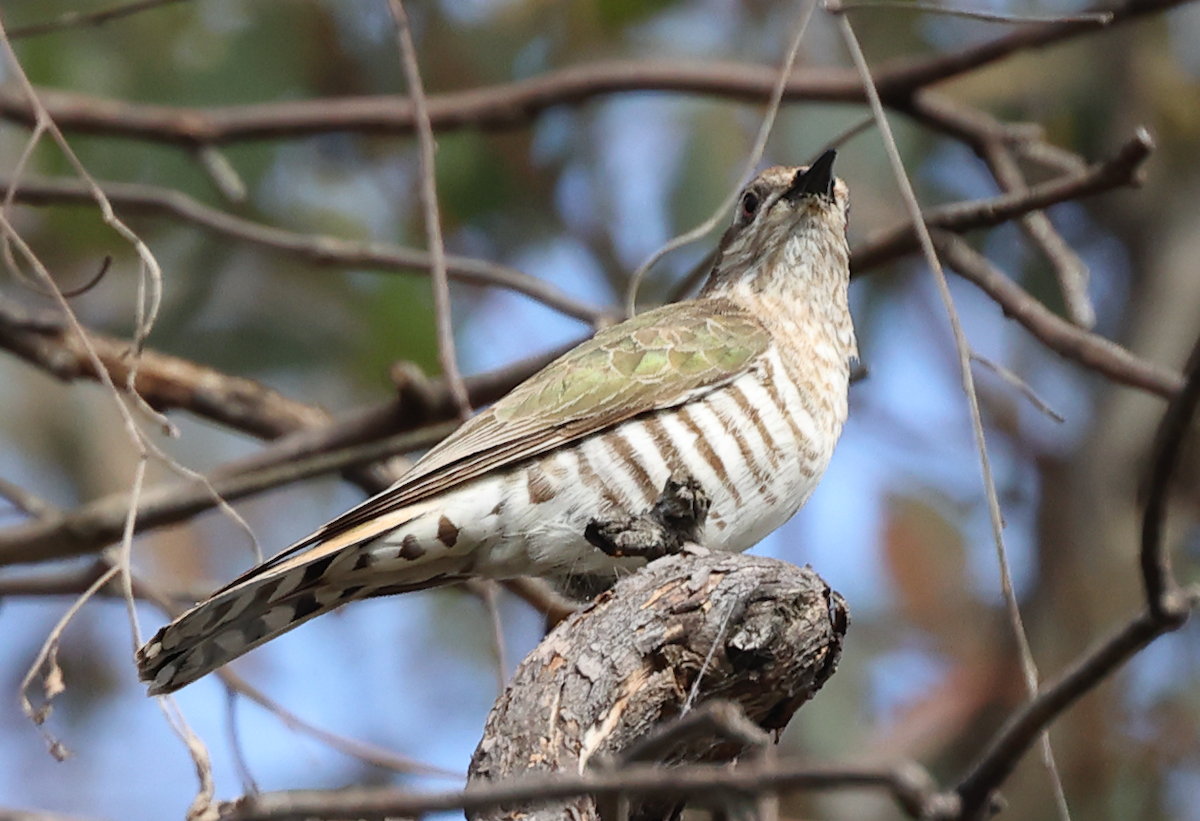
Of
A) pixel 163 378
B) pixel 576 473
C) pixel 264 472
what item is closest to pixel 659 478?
pixel 576 473

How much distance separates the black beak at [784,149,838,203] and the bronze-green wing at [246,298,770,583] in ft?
1.94

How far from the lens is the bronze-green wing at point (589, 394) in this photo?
3867mm

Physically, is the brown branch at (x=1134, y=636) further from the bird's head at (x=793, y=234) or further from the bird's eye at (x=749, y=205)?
the bird's eye at (x=749, y=205)

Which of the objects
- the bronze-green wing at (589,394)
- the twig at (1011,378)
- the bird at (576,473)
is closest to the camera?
the twig at (1011,378)

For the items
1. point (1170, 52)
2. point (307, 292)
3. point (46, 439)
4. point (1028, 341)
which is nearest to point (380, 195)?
point (307, 292)

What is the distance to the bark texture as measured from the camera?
9.03 feet

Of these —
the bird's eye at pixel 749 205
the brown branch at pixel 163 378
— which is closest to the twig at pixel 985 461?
the bird's eye at pixel 749 205

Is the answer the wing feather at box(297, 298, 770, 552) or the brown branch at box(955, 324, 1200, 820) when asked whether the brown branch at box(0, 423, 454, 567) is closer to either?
the wing feather at box(297, 298, 770, 552)

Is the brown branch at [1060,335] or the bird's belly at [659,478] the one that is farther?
the brown branch at [1060,335]

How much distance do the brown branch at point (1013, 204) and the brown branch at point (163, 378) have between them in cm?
222

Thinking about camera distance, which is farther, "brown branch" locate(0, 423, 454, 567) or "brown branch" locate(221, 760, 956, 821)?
"brown branch" locate(0, 423, 454, 567)

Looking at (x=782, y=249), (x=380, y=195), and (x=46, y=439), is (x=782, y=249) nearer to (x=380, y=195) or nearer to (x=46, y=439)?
(x=380, y=195)

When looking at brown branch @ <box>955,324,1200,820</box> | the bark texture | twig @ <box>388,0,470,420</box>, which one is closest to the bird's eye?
twig @ <box>388,0,470,420</box>

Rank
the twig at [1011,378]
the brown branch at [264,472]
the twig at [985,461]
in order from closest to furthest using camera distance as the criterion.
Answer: the twig at [985,461] < the twig at [1011,378] < the brown branch at [264,472]
